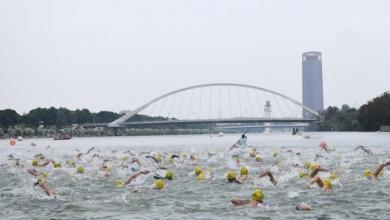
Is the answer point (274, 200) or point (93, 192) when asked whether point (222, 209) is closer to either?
point (274, 200)

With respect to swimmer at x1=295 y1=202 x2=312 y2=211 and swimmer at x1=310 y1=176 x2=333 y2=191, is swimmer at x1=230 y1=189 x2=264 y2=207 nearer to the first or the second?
swimmer at x1=295 y1=202 x2=312 y2=211

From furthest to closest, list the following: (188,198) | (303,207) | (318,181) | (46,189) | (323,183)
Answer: (318,181), (323,183), (46,189), (188,198), (303,207)

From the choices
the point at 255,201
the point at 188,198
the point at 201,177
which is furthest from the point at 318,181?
the point at 201,177

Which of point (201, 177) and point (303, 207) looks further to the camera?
point (201, 177)

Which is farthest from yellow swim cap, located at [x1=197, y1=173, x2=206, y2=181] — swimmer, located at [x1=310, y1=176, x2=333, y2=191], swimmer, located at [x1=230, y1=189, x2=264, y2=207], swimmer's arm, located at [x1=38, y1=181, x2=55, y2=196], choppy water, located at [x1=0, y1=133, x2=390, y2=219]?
swimmer, located at [x1=230, y1=189, x2=264, y2=207]

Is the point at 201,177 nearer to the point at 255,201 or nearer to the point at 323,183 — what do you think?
the point at 323,183

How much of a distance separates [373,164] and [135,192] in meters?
16.5

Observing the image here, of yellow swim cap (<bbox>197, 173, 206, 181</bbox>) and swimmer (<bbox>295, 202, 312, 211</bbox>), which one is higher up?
yellow swim cap (<bbox>197, 173, 206, 181</bbox>)

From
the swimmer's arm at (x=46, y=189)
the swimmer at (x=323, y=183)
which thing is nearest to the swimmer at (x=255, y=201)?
the swimmer at (x=323, y=183)

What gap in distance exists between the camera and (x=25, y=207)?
19219 mm

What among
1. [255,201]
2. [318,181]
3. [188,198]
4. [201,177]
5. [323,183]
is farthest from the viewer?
[201,177]

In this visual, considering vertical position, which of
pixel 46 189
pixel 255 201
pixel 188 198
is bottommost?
pixel 188 198

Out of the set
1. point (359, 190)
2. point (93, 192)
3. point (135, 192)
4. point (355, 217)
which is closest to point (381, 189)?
point (359, 190)

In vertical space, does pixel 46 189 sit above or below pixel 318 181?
below
